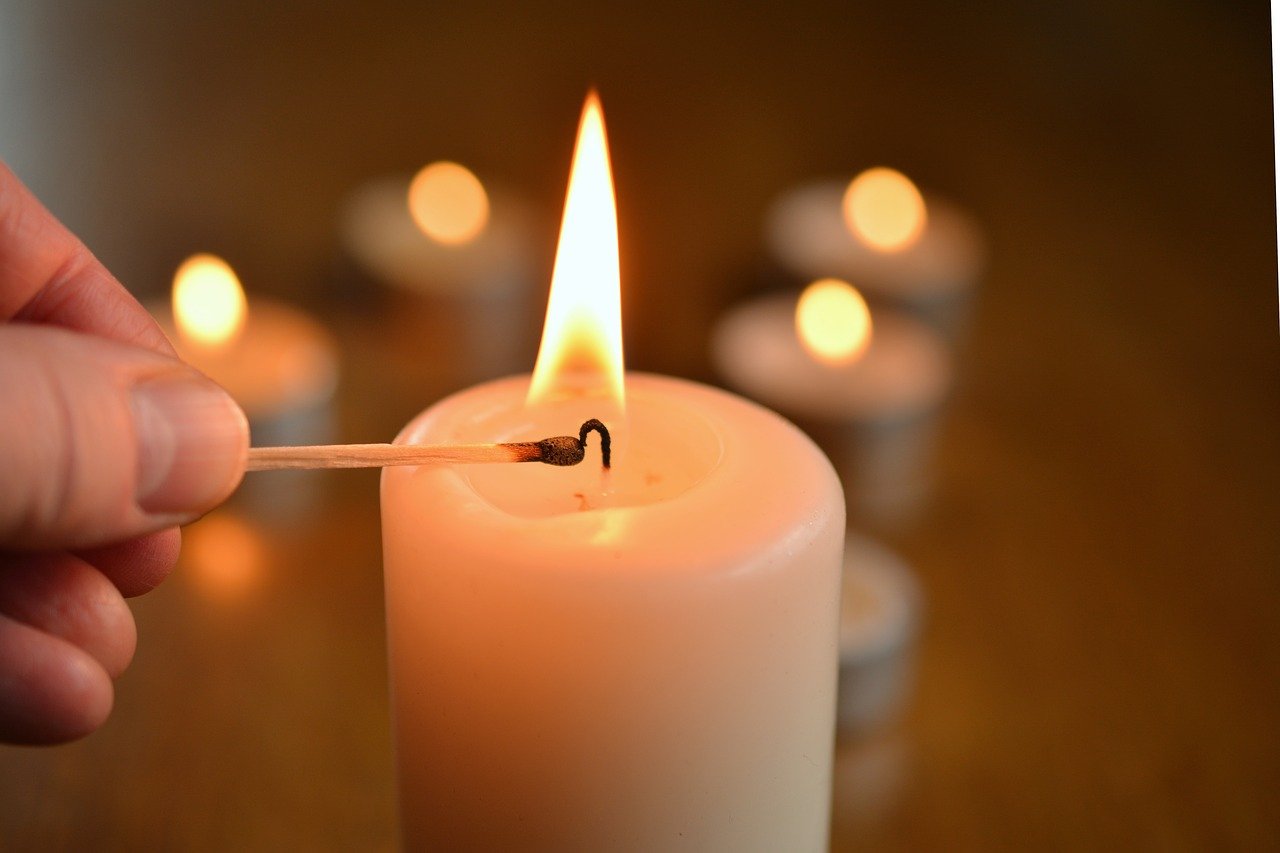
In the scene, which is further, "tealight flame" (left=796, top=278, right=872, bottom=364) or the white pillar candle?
"tealight flame" (left=796, top=278, right=872, bottom=364)

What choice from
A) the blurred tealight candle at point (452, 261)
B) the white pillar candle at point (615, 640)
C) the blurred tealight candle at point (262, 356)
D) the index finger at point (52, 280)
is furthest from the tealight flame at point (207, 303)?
the white pillar candle at point (615, 640)

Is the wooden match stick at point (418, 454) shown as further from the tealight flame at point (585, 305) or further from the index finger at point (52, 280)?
the index finger at point (52, 280)

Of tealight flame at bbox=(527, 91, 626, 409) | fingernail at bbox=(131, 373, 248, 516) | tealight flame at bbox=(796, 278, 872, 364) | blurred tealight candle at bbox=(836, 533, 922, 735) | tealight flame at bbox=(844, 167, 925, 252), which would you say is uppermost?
tealight flame at bbox=(527, 91, 626, 409)

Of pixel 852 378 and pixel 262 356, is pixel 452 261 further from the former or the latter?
pixel 852 378

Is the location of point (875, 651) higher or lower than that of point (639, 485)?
lower

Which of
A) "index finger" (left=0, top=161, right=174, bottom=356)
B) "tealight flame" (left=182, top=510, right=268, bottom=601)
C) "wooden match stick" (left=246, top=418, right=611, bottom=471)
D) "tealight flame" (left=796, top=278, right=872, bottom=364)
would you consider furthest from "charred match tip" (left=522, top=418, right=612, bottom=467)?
→ "tealight flame" (left=796, top=278, right=872, bottom=364)

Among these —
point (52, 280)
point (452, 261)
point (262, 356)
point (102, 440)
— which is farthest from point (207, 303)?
Result: point (102, 440)

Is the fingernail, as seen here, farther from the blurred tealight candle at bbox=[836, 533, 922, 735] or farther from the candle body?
the blurred tealight candle at bbox=[836, 533, 922, 735]

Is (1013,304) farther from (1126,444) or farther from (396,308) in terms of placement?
(396,308)
